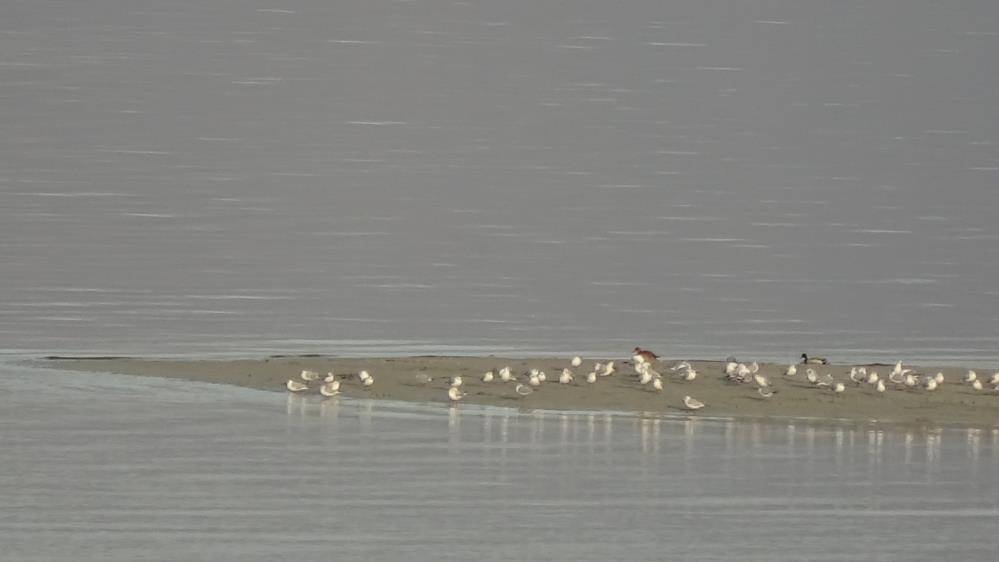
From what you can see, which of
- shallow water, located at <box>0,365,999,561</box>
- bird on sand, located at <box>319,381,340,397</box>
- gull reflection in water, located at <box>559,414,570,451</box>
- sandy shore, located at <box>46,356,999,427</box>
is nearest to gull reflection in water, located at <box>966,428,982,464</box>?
shallow water, located at <box>0,365,999,561</box>

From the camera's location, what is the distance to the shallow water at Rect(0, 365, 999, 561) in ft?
36.3

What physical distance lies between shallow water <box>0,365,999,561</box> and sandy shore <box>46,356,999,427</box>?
462 millimetres

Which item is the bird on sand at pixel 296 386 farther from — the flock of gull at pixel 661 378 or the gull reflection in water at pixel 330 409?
the gull reflection in water at pixel 330 409

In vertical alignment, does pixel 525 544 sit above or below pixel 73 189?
below

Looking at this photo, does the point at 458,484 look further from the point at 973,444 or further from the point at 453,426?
the point at 973,444

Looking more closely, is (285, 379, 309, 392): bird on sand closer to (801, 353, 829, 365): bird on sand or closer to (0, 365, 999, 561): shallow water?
(0, 365, 999, 561): shallow water

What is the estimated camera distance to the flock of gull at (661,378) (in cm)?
1659

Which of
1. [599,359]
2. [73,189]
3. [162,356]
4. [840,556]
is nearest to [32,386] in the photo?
[162,356]

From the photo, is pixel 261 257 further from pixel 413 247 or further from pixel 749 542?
pixel 749 542

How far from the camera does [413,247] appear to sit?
102 feet

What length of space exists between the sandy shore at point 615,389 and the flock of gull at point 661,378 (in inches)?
1.8

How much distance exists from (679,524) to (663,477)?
1402mm

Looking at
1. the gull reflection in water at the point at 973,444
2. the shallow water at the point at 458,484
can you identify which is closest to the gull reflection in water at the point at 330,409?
the shallow water at the point at 458,484

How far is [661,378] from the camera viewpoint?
55.8 ft
